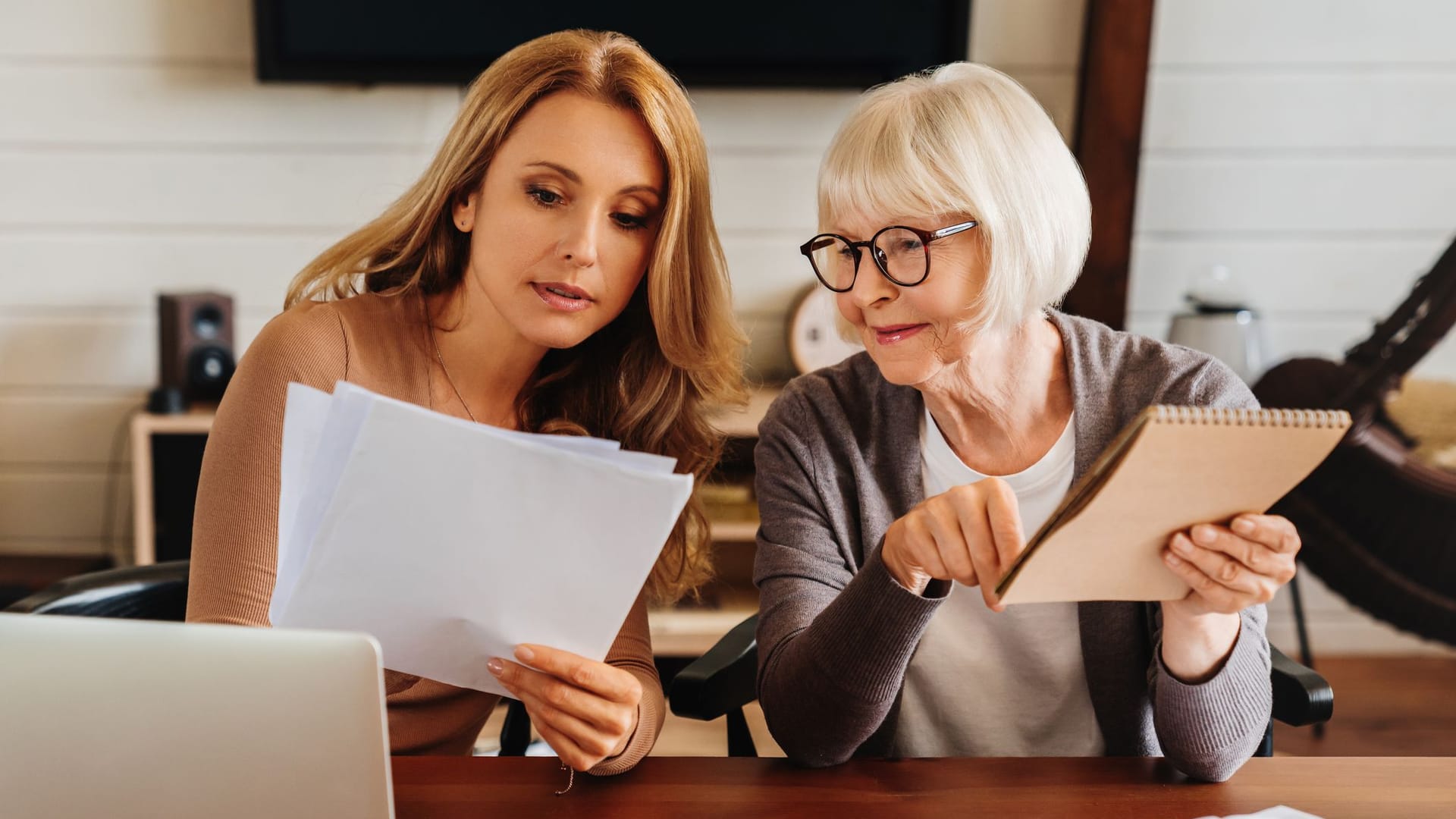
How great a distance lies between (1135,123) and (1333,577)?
1101 mm

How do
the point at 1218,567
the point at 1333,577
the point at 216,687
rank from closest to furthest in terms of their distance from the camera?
1. the point at 216,687
2. the point at 1218,567
3. the point at 1333,577

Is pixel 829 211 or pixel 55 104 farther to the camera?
pixel 55 104

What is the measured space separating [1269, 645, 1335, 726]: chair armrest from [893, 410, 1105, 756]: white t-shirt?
195 mm

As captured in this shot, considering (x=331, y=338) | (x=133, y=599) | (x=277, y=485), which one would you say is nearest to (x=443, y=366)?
(x=331, y=338)

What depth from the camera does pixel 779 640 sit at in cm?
111

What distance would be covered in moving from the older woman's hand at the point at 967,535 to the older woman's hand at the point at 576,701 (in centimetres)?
26

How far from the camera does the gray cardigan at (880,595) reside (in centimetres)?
99

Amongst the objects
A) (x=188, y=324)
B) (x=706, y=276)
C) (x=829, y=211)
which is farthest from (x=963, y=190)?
(x=188, y=324)

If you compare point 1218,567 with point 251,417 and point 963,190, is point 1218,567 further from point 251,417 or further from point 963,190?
point 251,417

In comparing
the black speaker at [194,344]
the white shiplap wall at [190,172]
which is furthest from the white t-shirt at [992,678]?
the black speaker at [194,344]

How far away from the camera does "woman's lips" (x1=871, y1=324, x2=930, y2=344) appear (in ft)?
3.80

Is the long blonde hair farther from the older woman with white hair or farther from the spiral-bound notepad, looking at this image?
the spiral-bound notepad

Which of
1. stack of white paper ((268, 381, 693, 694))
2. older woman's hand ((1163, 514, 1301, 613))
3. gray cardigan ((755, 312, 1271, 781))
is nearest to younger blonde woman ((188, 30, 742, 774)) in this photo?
gray cardigan ((755, 312, 1271, 781))

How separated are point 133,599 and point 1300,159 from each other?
2714 millimetres
